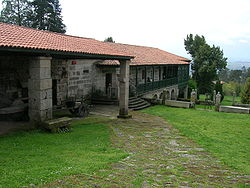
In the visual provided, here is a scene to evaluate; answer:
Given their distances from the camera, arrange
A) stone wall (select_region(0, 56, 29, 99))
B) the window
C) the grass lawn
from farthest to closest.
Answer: the window, stone wall (select_region(0, 56, 29, 99)), the grass lawn

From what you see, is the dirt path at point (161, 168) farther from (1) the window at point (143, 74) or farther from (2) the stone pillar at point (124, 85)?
(1) the window at point (143, 74)

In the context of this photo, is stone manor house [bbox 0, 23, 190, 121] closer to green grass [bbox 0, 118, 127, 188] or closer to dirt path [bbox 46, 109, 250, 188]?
green grass [bbox 0, 118, 127, 188]

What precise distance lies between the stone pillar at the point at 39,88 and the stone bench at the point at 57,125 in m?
0.28

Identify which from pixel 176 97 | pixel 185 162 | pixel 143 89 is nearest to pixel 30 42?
pixel 185 162

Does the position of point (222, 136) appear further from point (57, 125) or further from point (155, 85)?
point (155, 85)

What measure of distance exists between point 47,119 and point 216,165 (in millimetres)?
5677

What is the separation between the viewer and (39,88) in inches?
319

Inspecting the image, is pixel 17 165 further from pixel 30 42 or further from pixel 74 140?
pixel 30 42

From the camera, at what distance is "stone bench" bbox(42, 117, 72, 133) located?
8273 mm

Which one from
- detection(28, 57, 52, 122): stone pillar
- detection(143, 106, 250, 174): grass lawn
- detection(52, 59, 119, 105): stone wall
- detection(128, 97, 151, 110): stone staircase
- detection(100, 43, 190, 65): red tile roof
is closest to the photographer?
detection(143, 106, 250, 174): grass lawn

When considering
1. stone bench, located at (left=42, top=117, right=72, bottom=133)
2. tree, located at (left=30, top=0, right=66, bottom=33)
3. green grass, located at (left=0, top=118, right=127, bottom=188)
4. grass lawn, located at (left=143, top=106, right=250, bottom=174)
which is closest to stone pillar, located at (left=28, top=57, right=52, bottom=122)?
stone bench, located at (left=42, top=117, right=72, bottom=133)

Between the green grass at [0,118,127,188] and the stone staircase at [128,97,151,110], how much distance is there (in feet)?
25.9

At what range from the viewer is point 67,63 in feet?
48.9

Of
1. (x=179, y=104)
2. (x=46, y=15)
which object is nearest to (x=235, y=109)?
(x=179, y=104)
